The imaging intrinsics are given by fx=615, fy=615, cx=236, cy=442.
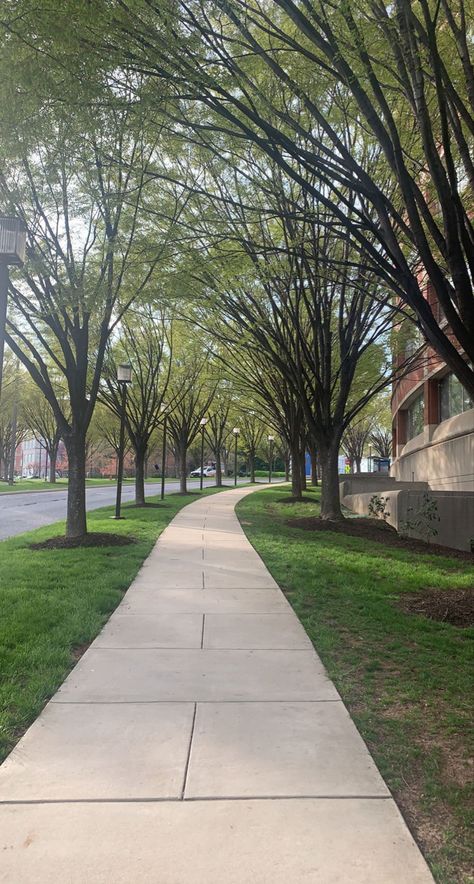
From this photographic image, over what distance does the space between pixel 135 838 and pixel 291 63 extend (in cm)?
741

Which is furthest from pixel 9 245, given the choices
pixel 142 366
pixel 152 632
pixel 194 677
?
pixel 142 366

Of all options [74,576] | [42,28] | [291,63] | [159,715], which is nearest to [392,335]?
[291,63]

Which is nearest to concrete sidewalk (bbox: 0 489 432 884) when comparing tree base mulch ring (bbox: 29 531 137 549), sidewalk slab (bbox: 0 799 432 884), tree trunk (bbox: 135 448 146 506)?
sidewalk slab (bbox: 0 799 432 884)

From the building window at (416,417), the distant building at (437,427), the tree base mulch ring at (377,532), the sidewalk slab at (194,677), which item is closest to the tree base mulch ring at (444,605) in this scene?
the sidewalk slab at (194,677)

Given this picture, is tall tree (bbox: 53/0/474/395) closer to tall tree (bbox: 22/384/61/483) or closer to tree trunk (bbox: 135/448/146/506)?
tree trunk (bbox: 135/448/146/506)

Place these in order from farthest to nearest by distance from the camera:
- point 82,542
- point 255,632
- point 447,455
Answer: point 447,455 → point 82,542 → point 255,632

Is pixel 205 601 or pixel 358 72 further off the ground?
pixel 358 72

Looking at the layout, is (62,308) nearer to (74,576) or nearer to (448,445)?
(74,576)

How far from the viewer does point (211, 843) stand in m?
2.53

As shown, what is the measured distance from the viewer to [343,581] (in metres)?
7.97

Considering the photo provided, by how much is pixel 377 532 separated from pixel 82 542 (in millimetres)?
6347

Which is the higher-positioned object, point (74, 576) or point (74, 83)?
point (74, 83)

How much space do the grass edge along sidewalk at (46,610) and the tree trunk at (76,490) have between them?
868 millimetres

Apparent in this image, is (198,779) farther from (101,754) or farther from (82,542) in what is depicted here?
(82,542)
